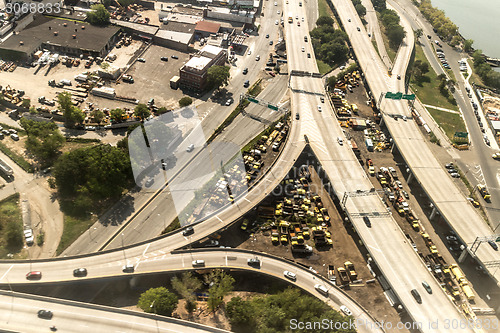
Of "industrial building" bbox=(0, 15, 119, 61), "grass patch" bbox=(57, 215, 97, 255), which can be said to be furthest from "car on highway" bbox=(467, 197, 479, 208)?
"industrial building" bbox=(0, 15, 119, 61)

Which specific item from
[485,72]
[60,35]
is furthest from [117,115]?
[485,72]

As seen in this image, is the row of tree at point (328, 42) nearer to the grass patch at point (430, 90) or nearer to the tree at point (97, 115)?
the grass patch at point (430, 90)

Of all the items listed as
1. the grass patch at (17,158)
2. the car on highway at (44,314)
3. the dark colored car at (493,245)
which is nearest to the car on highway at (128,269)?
the car on highway at (44,314)

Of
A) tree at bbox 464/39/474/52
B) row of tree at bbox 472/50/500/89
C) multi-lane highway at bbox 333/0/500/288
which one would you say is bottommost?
multi-lane highway at bbox 333/0/500/288

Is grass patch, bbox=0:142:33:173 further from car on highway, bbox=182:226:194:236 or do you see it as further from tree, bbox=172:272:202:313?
tree, bbox=172:272:202:313

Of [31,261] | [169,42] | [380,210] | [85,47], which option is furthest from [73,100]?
[380,210]
